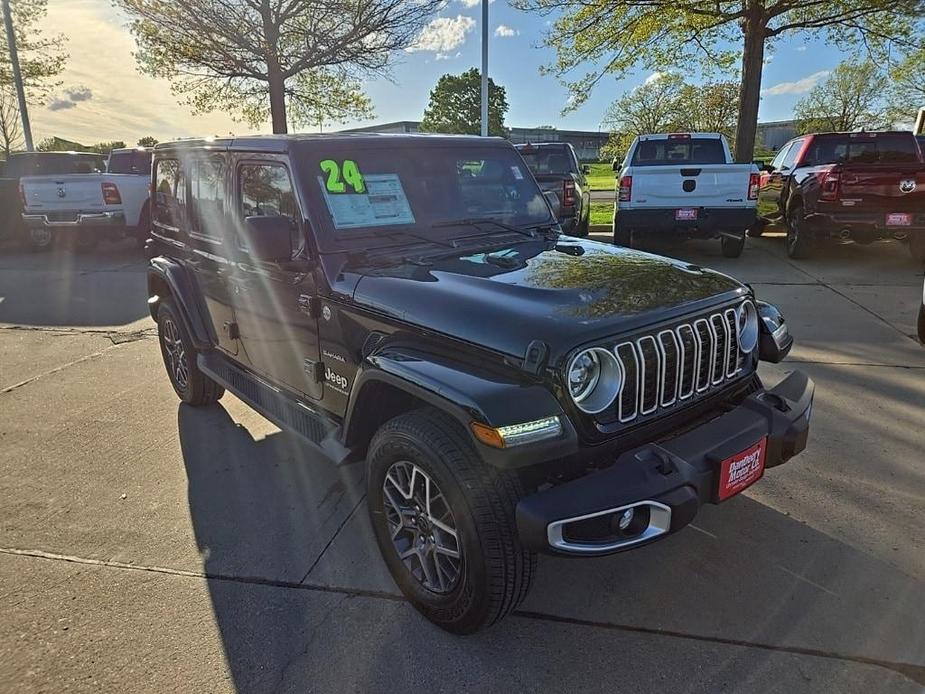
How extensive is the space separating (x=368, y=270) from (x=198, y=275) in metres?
1.89

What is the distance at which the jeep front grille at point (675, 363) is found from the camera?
88.6 inches

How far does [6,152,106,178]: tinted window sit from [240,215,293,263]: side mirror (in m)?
13.0

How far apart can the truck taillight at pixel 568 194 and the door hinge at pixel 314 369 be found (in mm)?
7027

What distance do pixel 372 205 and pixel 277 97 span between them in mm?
13449

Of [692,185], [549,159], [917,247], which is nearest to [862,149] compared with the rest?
[917,247]

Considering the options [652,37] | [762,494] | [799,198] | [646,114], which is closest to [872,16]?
[652,37]

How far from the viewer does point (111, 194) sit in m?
11.7

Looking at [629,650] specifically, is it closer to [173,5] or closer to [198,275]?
[198,275]

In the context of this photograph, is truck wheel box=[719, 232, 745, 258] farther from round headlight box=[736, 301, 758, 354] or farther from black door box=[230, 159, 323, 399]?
black door box=[230, 159, 323, 399]

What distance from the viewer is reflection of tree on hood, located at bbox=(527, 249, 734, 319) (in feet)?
7.84

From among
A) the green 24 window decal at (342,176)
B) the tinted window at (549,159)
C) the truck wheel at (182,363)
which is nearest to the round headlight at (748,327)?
the green 24 window decal at (342,176)

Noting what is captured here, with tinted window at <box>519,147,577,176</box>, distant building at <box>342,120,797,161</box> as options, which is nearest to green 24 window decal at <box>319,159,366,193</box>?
tinted window at <box>519,147,577,176</box>

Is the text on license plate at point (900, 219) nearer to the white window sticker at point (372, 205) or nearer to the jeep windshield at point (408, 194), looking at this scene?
the jeep windshield at point (408, 194)

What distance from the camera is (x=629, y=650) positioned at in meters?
2.36
